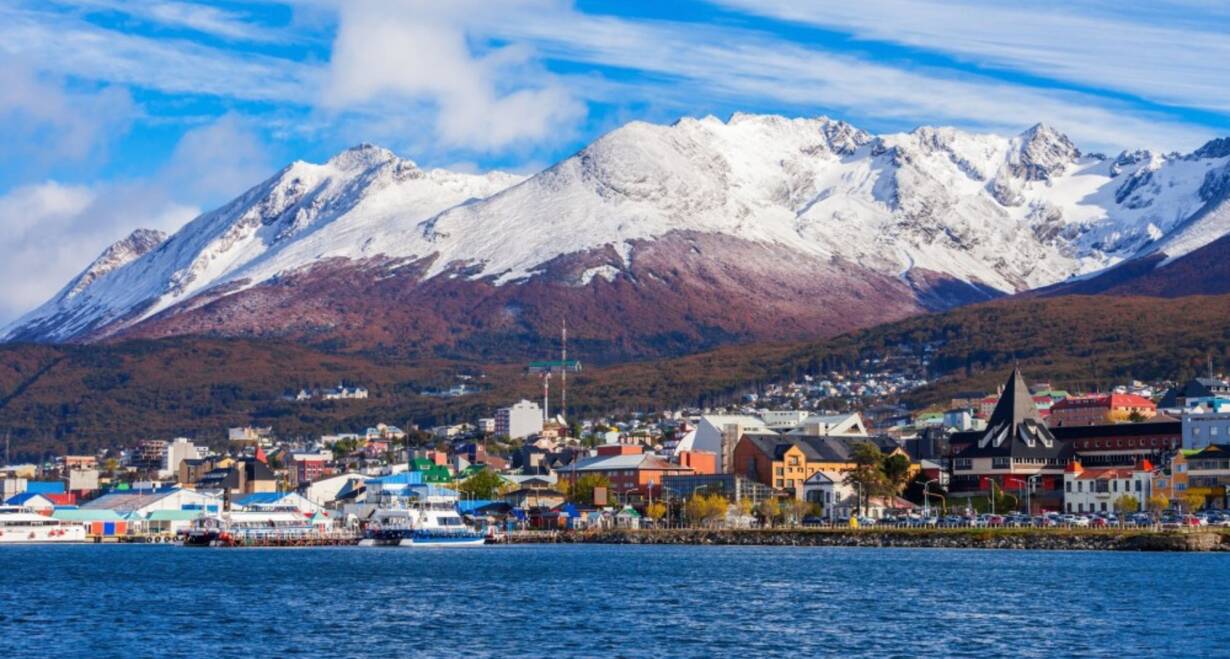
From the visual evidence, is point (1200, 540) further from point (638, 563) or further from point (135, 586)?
point (135, 586)

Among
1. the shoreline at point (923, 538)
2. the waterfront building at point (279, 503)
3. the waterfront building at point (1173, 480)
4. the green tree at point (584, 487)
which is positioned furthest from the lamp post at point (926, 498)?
the waterfront building at point (279, 503)

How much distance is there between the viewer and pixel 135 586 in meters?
74.7

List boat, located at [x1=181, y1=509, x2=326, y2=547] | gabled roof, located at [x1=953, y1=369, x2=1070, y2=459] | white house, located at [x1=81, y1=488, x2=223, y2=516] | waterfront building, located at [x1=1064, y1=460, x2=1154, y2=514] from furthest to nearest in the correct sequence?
white house, located at [x1=81, y1=488, x2=223, y2=516], gabled roof, located at [x1=953, y1=369, x2=1070, y2=459], boat, located at [x1=181, y1=509, x2=326, y2=547], waterfront building, located at [x1=1064, y1=460, x2=1154, y2=514]

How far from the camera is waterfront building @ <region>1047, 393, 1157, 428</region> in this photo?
158875mm

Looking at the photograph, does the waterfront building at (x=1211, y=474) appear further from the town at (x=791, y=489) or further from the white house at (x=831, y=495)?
the white house at (x=831, y=495)

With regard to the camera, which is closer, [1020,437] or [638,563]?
[638,563]

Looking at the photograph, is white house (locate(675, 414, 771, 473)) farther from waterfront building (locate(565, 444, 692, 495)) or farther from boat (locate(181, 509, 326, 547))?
boat (locate(181, 509, 326, 547))

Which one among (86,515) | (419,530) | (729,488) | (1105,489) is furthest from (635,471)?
(86,515)

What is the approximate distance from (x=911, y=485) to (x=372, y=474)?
183 ft

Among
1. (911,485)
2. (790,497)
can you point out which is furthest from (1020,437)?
(790,497)

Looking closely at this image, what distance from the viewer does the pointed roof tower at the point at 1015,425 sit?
13112cm

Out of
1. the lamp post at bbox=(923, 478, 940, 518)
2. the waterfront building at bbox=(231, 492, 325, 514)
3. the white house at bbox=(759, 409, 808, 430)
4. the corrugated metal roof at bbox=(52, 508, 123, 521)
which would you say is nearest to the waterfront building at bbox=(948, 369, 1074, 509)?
the lamp post at bbox=(923, 478, 940, 518)

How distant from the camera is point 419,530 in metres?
116

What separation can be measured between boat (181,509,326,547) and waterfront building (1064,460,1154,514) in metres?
48.2
